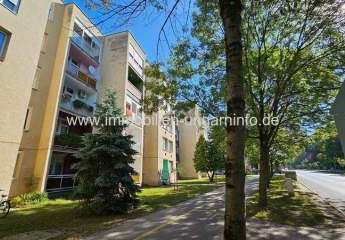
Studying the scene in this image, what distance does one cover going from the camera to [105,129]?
40.5 ft

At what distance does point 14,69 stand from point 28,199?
7.34 meters

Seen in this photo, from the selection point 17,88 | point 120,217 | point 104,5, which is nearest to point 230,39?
point 104,5

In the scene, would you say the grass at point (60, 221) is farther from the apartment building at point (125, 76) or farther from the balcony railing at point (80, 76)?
the apartment building at point (125, 76)

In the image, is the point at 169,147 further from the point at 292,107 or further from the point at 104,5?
the point at 104,5

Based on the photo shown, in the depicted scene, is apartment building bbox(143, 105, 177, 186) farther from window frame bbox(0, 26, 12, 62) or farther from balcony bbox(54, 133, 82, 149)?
window frame bbox(0, 26, 12, 62)

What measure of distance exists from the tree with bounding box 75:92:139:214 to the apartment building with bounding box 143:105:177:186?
15117 millimetres

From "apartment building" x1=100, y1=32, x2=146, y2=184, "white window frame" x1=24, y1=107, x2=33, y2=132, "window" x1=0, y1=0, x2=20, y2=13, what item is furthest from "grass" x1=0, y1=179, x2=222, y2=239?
"apartment building" x1=100, y1=32, x2=146, y2=184

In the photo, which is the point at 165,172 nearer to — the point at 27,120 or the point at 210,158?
the point at 210,158

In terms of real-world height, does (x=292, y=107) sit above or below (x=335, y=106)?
above

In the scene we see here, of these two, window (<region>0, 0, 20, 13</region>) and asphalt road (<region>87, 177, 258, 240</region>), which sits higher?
window (<region>0, 0, 20, 13</region>)

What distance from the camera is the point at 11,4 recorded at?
43.6ft

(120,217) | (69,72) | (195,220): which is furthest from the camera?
(69,72)

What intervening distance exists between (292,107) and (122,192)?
Answer: 10263 millimetres

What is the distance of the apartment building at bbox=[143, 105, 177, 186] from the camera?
1125 inches
